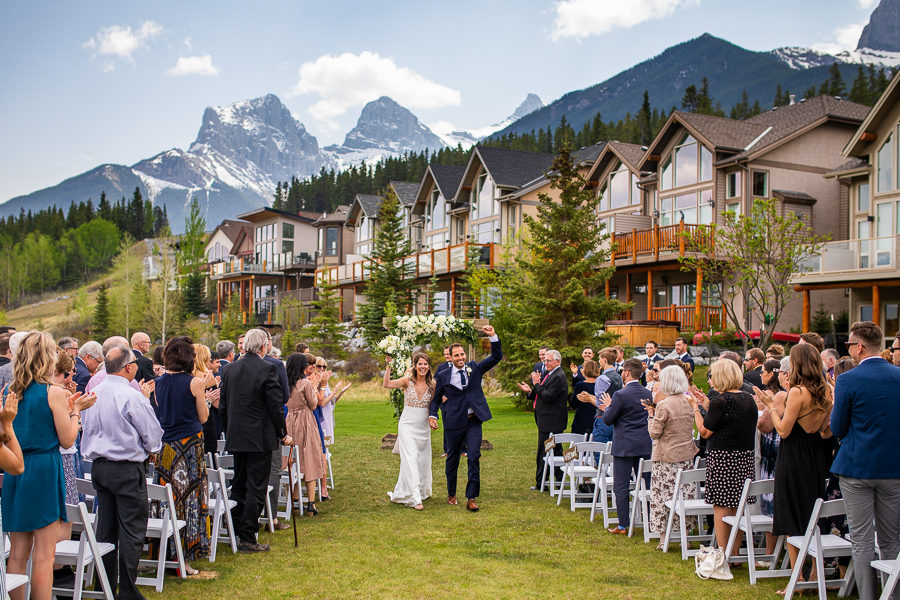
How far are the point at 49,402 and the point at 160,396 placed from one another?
6.90ft

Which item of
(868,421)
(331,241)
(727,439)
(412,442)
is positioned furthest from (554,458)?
(331,241)

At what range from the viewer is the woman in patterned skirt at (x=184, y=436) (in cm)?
727

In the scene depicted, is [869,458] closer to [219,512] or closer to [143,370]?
[219,512]

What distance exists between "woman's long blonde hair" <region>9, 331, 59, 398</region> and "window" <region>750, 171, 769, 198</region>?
30490 mm

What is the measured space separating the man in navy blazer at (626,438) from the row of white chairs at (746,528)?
0.17 metres

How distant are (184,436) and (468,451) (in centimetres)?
416

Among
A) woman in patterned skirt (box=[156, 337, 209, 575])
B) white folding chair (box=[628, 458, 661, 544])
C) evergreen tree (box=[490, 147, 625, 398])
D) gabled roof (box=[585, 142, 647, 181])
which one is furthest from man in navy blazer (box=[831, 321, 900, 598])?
gabled roof (box=[585, 142, 647, 181])

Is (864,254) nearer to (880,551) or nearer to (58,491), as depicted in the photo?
(880,551)

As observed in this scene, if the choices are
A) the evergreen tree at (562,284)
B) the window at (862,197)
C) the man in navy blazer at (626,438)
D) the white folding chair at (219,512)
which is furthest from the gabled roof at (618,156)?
the white folding chair at (219,512)

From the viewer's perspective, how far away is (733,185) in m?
32.0

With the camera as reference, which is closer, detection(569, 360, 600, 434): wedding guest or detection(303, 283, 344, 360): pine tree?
detection(569, 360, 600, 434): wedding guest

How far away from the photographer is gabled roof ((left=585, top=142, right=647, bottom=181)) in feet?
120

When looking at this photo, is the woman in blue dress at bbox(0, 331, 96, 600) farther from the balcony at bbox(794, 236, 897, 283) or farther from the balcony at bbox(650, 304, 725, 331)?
the balcony at bbox(650, 304, 725, 331)

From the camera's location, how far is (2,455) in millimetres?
4664
